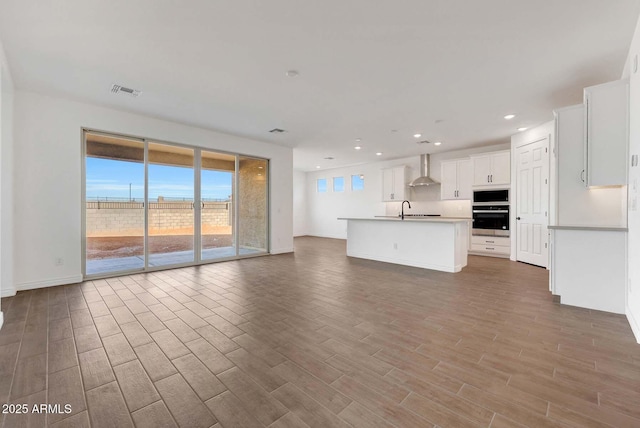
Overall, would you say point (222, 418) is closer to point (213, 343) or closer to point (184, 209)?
point (213, 343)

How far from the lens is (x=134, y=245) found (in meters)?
5.16

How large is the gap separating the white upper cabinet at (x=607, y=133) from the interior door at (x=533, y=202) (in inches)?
100.0

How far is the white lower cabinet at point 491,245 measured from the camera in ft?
21.4

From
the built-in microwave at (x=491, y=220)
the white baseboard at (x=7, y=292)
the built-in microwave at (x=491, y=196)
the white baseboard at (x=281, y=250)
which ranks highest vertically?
the built-in microwave at (x=491, y=196)

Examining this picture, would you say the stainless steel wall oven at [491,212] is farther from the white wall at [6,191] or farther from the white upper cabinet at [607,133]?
the white wall at [6,191]

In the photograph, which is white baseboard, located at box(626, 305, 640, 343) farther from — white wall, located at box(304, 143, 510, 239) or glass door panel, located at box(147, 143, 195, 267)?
glass door panel, located at box(147, 143, 195, 267)

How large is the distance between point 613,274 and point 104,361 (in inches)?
200

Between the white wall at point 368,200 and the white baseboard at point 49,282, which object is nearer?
the white baseboard at point 49,282

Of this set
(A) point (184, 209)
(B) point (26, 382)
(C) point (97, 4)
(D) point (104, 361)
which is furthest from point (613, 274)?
(A) point (184, 209)

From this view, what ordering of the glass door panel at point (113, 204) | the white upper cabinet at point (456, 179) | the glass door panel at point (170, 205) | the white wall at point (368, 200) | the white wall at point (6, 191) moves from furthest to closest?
the white wall at point (368, 200) → the white upper cabinet at point (456, 179) → the glass door panel at point (170, 205) → the glass door panel at point (113, 204) → the white wall at point (6, 191)

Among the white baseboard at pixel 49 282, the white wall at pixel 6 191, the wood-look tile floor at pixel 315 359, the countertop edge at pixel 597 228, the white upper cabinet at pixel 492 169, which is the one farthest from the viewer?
the white upper cabinet at pixel 492 169

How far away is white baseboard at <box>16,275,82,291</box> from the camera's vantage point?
393 centimetres

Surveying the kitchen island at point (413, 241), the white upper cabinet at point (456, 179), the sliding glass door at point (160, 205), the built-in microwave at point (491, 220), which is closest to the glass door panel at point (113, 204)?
the sliding glass door at point (160, 205)

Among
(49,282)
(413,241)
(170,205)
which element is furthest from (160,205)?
(413,241)
